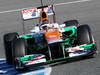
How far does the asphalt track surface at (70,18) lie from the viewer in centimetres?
845

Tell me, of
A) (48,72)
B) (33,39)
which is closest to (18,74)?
(48,72)

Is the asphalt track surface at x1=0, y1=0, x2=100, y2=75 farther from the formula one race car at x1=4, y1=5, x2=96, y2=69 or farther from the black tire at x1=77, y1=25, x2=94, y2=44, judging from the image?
the black tire at x1=77, y1=25, x2=94, y2=44

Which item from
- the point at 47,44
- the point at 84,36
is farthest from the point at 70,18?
the point at 47,44

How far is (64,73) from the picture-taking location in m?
8.23

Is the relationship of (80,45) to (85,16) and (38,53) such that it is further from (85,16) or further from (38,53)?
(85,16)

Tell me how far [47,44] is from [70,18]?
7.02m

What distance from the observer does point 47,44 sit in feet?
29.6

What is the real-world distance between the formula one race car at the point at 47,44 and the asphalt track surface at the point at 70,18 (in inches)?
11.2

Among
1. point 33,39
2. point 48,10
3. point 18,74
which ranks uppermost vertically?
point 48,10

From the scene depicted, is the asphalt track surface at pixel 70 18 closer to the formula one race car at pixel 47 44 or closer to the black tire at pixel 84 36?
the formula one race car at pixel 47 44

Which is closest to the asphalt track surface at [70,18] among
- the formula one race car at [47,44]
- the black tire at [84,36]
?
the formula one race car at [47,44]

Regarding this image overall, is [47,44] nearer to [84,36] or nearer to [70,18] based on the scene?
[84,36]

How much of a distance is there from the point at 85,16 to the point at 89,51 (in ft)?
22.2

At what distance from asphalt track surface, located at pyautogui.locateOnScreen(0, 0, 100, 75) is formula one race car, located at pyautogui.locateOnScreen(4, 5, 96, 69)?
0.93ft
